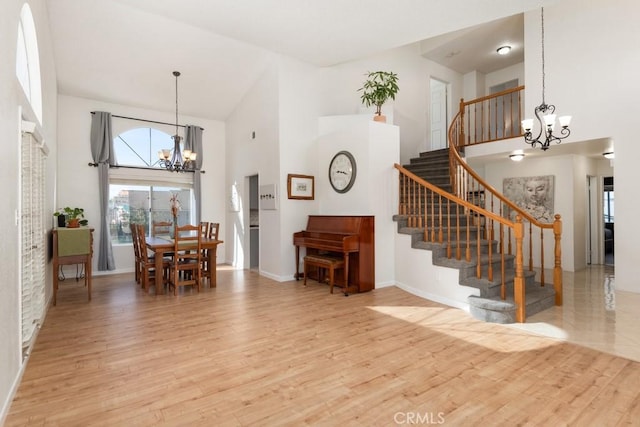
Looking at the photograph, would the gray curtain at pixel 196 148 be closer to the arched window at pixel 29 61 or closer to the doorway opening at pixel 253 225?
the doorway opening at pixel 253 225

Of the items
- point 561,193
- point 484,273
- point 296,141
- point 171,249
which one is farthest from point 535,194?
point 171,249

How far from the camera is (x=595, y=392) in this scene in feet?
7.25

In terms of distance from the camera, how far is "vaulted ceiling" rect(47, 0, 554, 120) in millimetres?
4234

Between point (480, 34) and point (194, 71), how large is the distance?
5.98m

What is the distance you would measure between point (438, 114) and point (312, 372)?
323 inches

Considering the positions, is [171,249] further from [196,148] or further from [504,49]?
[504,49]

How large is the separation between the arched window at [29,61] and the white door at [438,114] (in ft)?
26.2

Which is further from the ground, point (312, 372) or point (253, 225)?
point (253, 225)

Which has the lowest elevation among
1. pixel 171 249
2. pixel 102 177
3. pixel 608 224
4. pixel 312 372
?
pixel 312 372

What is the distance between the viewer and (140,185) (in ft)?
22.8

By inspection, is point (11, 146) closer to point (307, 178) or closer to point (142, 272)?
point (142, 272)

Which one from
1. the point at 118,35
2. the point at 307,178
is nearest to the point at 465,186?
the point at 307,178

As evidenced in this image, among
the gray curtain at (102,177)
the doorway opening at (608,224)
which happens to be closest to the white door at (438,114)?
the doorway opening at (608,224)

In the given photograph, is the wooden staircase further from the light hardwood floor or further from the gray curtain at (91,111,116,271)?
the gray curtain at (91,111,116,271)
